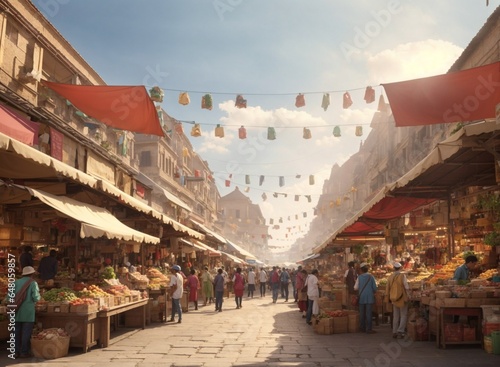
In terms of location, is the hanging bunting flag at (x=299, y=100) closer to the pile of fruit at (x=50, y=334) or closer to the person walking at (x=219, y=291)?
the person walking at (x=219, y=291)

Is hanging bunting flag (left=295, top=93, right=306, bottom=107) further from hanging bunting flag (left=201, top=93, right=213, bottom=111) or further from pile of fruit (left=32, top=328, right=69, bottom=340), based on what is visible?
pile of fruit (left=32, top=328, right=69, bottom=340)

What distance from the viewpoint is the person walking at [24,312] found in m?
8.84

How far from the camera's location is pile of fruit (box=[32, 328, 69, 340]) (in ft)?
29.2

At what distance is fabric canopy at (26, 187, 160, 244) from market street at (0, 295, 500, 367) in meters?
2.32

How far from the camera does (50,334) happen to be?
8.95 m

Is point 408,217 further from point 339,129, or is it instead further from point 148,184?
point 148,184

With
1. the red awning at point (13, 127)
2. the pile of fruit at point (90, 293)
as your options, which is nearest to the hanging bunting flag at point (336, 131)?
the red awning at point (13, 127)

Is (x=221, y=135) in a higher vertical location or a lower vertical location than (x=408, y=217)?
higher

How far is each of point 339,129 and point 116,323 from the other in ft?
43.1

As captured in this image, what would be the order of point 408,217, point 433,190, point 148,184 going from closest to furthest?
point 433,190
point 408,217
point 148,184

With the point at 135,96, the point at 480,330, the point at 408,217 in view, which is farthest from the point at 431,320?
the point at 135,96

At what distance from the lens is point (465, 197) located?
1327cm

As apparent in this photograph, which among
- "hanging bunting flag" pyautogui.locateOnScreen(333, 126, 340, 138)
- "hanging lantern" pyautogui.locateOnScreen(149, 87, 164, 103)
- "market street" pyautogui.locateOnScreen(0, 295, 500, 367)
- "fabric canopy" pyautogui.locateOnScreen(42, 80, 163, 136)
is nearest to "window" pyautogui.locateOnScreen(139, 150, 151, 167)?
"hanging bunting flag" pyautogui.locateOnScreen(333, 126, 340, 138)

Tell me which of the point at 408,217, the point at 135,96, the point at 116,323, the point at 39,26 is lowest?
the point at 116,323
